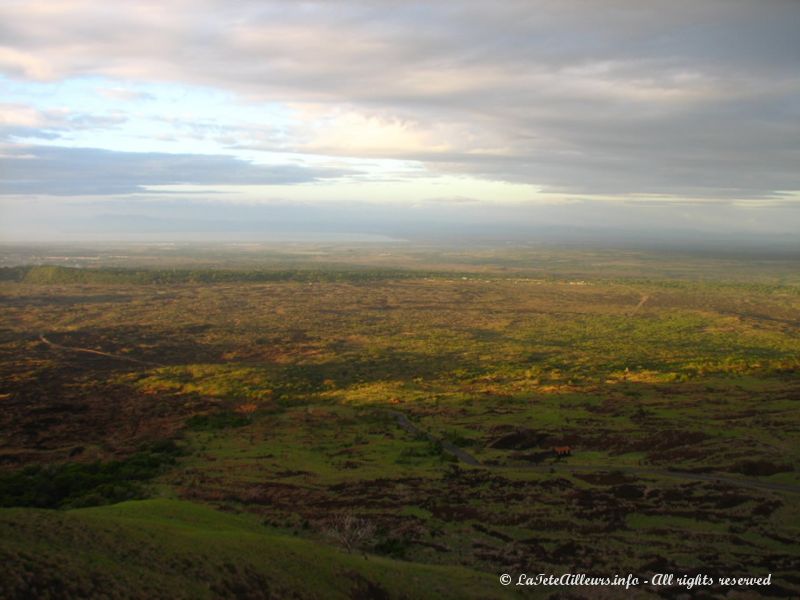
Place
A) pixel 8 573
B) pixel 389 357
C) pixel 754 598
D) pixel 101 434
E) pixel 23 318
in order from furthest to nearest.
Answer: pixel 23 318 → pixel 389 357 → pixel 101 434 → pixel 754 598 → pixel 8 573

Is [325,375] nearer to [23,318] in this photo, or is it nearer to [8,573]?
[8,573]

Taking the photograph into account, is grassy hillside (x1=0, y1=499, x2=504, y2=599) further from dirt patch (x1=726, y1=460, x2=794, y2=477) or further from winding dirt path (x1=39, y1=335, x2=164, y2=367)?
winding dirt path (x1=39, y1=335, x2=164, y2=367)

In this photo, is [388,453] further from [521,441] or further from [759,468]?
[759,468]

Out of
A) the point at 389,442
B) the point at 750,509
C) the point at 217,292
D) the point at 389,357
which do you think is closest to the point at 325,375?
the point at 389,357

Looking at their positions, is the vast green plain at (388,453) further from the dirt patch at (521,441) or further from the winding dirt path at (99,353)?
the winding dirt path at (99,353)

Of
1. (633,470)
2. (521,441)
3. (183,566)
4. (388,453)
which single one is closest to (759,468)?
(633,470)

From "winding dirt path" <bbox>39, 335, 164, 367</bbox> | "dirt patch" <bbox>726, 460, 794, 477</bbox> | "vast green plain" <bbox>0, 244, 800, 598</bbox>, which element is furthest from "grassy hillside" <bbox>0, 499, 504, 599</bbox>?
"winding dirt path" <bbox>39, 335, 164, 367</bbox>

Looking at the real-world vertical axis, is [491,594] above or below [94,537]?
below
